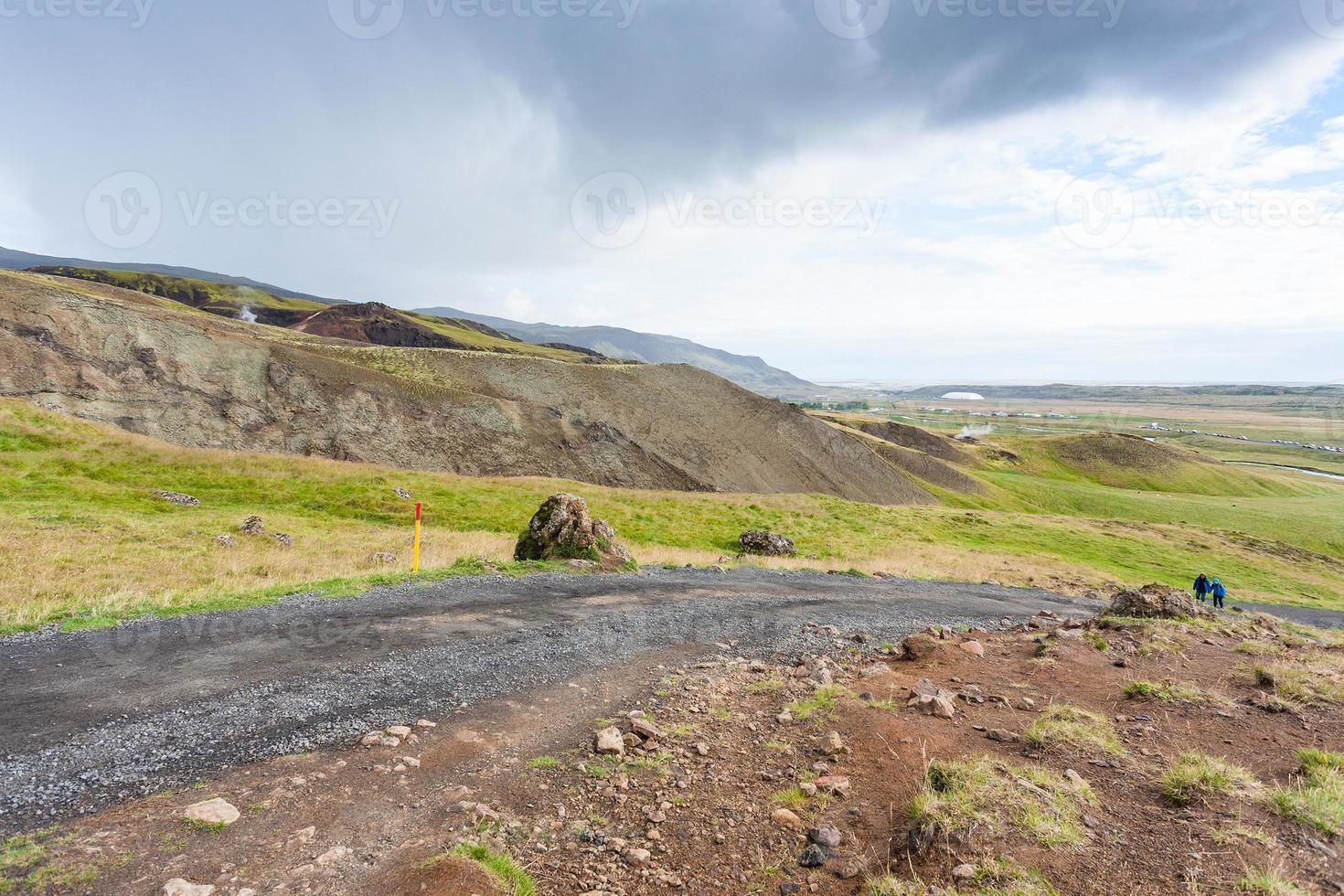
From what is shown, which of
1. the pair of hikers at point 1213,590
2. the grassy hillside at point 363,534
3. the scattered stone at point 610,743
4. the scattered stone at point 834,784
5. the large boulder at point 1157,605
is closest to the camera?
the scattered stone at point 834,784

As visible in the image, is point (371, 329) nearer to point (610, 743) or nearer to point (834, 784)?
point (610, 743)

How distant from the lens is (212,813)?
502 cm

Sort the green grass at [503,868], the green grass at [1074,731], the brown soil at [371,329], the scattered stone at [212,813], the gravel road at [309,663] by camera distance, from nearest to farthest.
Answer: the green grass at [503,868] < the scattered stone at [212,813] < the gravel road at [309,663] < the green grass at [1074,731] < the brown soil at [371,329]

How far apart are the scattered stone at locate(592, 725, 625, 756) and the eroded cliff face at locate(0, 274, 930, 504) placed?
4394cm

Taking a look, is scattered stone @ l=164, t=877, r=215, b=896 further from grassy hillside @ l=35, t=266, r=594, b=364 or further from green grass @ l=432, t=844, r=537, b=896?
grassy hillside @ l=35, t=266, r=594, b=364

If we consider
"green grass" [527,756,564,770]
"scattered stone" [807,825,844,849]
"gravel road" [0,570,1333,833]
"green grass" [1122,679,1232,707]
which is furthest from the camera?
"green grass" [1122,679,1232,707]

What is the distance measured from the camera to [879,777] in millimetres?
6320

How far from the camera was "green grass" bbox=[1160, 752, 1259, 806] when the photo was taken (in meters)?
5.46

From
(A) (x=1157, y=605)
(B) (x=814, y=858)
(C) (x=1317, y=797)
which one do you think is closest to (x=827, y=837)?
(B) (x=814, y=858)

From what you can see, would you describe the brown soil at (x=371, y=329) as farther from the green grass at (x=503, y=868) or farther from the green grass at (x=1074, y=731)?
the green grass at (x=1074, y=731)

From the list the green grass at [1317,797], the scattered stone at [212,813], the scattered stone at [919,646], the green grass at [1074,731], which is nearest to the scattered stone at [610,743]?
the scattered stone at [212,813]

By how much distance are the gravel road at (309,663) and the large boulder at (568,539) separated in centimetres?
224

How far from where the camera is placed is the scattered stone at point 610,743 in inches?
270

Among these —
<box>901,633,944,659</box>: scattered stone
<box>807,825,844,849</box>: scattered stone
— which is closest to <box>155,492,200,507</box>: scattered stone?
<box>901,633,944,659</box>: scattered stone
